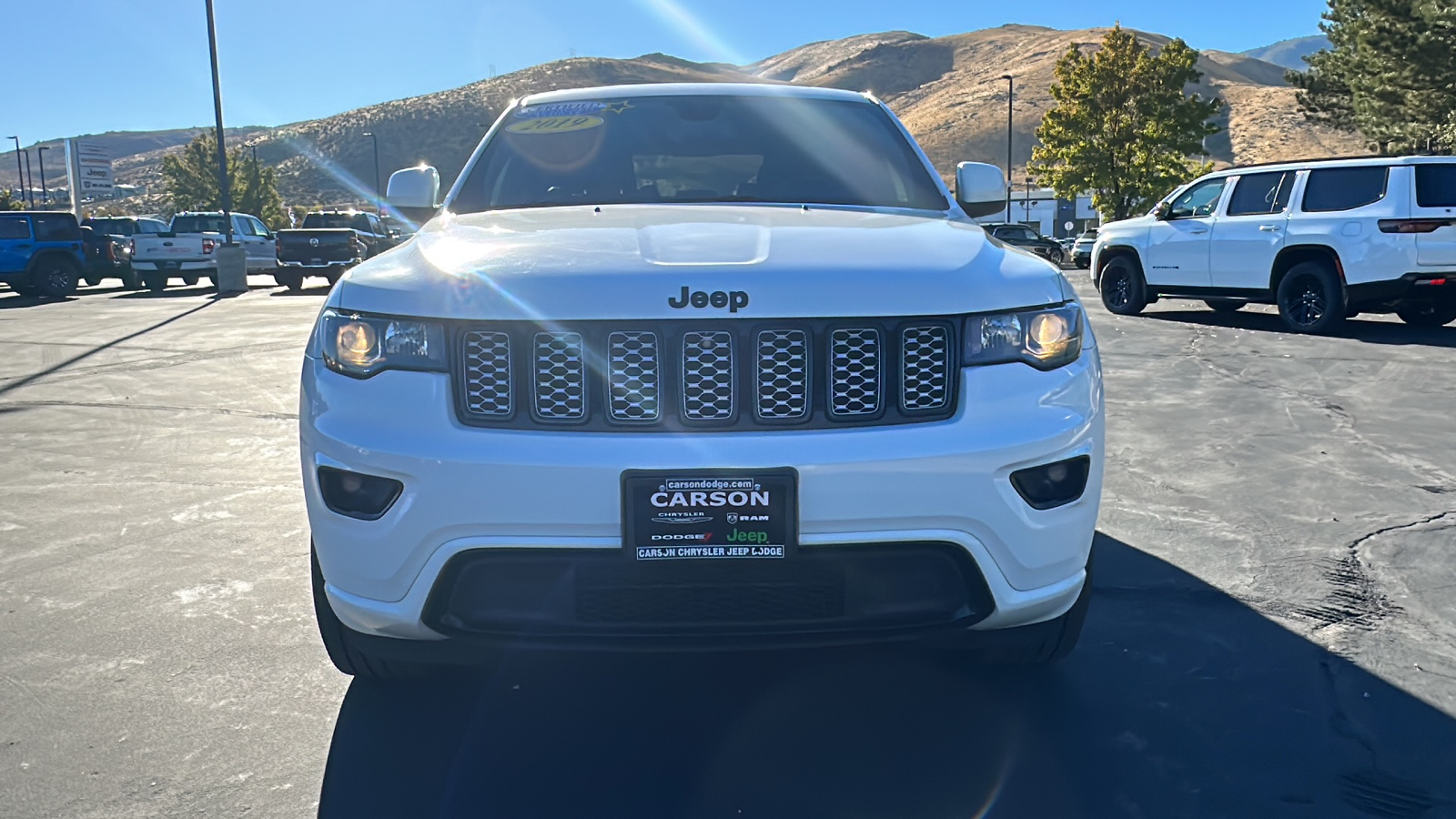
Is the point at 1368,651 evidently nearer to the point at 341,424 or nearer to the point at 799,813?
the point at 799,813

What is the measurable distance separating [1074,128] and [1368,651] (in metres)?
43.7

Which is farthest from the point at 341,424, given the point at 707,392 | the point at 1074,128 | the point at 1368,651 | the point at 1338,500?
the point at 1074,128

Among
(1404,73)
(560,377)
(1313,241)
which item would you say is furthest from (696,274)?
(1404,73)

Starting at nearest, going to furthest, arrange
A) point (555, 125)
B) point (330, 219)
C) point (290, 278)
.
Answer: point (555, 125), point (290, 278), point (330, 219)

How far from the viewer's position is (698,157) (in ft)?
12.9

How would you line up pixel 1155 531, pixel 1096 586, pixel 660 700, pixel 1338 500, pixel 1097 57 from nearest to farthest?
pixel 660 700, pixel 1096 586, pixel 1155 531, pixel 1338 500, pixel 1097 57

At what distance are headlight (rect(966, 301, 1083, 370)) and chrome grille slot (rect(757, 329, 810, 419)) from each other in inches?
14.5

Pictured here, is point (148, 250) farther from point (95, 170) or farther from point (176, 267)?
point (95, 170)

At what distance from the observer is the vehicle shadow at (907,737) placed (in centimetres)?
239

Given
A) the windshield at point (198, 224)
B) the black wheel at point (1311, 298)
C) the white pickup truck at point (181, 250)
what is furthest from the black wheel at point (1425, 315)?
the windshield at point (198, 224)

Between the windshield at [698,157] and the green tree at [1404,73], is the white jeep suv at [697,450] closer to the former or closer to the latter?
the windshield at [698,157]

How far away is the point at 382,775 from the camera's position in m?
2.52

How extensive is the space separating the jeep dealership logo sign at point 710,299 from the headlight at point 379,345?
0.52 metres

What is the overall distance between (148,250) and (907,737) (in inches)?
946
